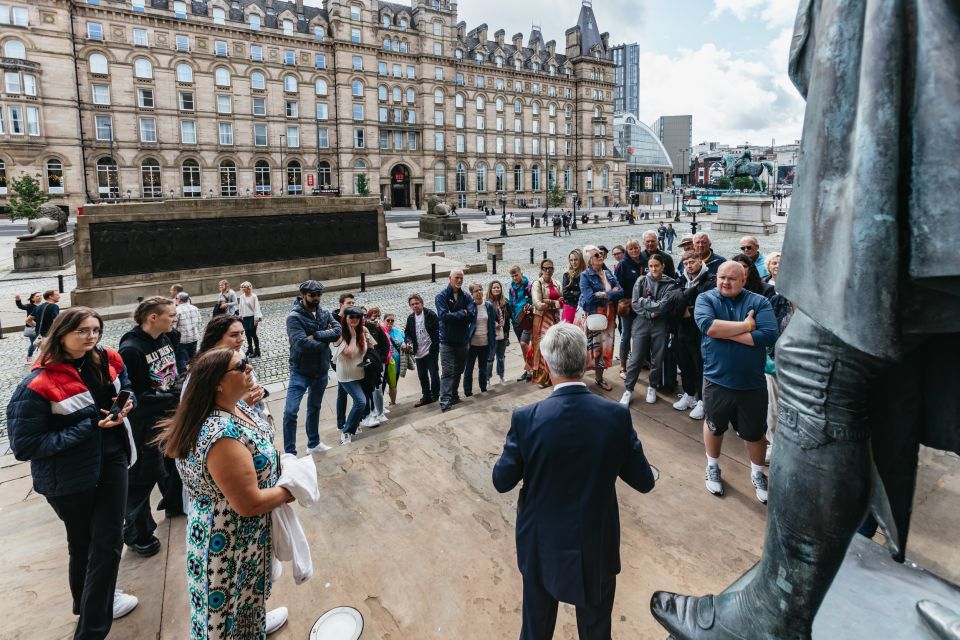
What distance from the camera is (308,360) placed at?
6043mm

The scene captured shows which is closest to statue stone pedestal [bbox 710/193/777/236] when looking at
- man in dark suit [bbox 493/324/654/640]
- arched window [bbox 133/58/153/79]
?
man in dark suit [bbox 493/324/654/640]

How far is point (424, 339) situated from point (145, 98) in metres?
57.6

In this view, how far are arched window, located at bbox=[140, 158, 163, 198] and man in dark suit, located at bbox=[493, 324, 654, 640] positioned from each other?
198 ft

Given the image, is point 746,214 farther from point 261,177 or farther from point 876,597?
point 261,177

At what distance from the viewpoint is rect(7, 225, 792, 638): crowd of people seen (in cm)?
246

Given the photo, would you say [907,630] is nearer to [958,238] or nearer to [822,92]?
[958,238]

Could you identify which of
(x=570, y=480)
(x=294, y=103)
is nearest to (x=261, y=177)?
(x=294, y=103)

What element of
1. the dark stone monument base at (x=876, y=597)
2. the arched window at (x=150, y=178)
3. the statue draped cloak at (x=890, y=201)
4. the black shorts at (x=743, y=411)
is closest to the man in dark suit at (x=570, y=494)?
the dark stone monument base at (x=876, y=597)

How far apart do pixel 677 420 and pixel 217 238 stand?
14.4m

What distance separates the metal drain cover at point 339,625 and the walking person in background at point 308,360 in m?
3.14

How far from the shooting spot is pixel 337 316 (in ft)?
22.6

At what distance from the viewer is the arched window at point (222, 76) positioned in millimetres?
53750

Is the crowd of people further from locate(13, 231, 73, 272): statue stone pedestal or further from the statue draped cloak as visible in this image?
locate(13, 231, 73, 272): statue stone pedestal

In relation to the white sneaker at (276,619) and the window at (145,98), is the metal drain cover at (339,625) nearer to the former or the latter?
the white sneaker at (276,619)
